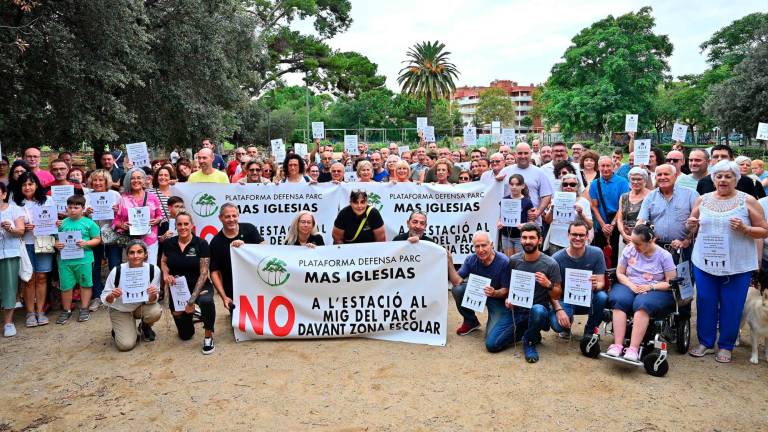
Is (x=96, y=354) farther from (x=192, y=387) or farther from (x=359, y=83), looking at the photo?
(x=359, y=83)

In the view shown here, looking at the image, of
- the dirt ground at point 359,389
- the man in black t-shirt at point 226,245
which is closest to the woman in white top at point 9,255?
the dirt ground at point 359,389

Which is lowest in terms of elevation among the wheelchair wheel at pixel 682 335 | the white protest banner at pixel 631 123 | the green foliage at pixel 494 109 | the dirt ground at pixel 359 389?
the dirt ground at pixel 359 389

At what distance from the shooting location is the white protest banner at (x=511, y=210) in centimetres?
750

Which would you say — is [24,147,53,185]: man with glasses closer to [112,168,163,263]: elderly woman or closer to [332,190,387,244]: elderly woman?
[112,168,163,263]: elderly woman

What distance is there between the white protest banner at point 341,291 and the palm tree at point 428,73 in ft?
203

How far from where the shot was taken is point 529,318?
5715mm

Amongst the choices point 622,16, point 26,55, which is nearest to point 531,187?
point 26,55

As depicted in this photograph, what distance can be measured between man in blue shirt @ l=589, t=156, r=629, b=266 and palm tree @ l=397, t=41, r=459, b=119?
197 ft

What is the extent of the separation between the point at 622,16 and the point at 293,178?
2057 inches

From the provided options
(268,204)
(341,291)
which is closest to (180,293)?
(341,291)

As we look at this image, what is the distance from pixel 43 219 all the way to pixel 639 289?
6843mm

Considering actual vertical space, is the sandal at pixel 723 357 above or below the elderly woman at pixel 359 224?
below

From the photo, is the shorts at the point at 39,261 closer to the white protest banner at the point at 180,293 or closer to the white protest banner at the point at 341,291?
the white protest banner at the point at 180,293

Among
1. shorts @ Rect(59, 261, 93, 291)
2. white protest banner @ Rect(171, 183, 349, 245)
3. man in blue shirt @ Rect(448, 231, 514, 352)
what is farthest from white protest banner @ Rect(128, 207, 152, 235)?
man in blue shirt @ Rect(448, 231, 514, 352)
